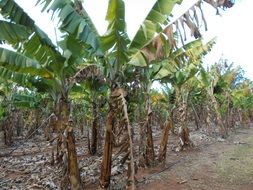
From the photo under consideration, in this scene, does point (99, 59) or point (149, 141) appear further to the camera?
point (149, 141)

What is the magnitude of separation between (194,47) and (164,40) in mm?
3180

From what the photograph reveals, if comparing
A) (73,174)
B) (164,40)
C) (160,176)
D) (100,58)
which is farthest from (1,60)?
(160,176)

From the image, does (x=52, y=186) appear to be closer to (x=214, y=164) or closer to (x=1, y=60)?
(x=1, y=60)

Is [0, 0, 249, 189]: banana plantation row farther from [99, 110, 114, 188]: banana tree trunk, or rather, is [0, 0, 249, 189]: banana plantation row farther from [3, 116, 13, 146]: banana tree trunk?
[3, 116, 13, 146]: banana tree trunk

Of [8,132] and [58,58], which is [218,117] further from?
[58,58]

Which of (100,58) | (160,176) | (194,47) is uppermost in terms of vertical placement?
(194,47)

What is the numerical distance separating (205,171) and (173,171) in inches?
35.2

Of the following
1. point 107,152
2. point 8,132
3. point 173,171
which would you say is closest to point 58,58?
point 107,152

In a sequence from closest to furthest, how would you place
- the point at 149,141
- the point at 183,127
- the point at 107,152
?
the point at 107,152, the point at 149,141, the point at 183,127

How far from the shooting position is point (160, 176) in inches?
369

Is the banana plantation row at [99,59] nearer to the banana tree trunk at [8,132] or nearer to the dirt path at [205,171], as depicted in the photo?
the dirt path at [205,171]

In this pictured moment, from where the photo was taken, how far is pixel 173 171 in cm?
993

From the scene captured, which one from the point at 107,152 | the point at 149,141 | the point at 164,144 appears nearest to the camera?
the point at 107,152

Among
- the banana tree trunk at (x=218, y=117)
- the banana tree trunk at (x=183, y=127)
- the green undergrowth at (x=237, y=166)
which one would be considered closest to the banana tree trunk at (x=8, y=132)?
the banana tree trunk at (x=183, y=127)
